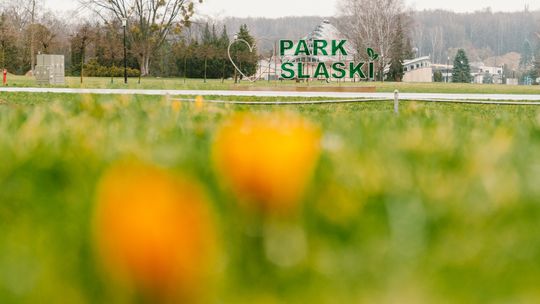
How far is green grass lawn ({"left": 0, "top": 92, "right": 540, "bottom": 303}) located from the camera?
439mm

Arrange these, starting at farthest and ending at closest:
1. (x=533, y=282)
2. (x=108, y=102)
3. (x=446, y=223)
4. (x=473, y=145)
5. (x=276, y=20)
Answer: (x=276, y=20) → (x=108, y=102) → (x=473, y=145) → (x=446, y=223) → (x=533, y=282)

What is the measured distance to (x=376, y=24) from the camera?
86562 millimetres

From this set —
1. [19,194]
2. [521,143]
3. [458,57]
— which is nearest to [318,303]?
[19,194]

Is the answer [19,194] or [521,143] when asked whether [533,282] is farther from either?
[521,143]

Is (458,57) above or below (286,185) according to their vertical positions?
above

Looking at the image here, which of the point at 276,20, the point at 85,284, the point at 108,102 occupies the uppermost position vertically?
the point at 276,20

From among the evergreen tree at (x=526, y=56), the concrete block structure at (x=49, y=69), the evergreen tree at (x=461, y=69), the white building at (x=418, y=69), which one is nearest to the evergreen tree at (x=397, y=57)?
the white building at (x=418, y=69)

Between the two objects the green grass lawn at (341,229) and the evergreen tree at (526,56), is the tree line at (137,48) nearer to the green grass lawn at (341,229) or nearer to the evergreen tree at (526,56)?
the green grass lawn at (341,229)

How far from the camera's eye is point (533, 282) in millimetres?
424

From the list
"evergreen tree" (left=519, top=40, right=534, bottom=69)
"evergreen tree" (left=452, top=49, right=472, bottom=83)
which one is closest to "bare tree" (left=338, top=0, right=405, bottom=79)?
"evergreen tree" (left=452, top=49, right=472, bottom=83)

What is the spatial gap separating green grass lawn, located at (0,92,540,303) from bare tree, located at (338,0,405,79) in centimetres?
8565

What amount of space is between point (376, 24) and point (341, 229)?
88.8m

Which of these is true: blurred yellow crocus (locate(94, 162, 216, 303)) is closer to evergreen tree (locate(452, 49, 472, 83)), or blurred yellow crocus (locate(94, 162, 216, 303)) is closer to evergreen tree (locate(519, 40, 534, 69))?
evergreen tree (locate(452, 49, 472, 83))

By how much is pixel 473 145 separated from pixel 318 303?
65 centimetres
